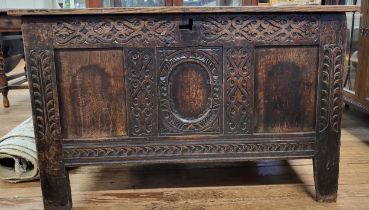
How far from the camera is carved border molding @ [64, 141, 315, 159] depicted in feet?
4.15

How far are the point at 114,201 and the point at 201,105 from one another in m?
0.51

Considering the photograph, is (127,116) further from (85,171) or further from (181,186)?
(85,171)

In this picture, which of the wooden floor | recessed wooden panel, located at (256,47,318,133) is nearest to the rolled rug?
the wooden floor

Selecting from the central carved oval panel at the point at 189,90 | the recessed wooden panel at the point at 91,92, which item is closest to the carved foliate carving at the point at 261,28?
the central carved oval panel at the point at 189,90

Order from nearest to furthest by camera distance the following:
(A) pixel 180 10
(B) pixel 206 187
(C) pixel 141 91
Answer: (A) pixel 180 10 → (C) pixel 141 91 → (B) pixel 206 187

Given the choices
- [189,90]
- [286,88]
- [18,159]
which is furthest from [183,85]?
[18,159]

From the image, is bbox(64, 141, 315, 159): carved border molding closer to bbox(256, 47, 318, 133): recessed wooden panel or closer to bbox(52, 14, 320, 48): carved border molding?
bbox(256, 47, 318, 133): recessed wooden panel

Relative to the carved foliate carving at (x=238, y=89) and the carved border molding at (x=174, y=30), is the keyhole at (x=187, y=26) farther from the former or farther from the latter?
the carved foliate carving at (x=238, y=89)

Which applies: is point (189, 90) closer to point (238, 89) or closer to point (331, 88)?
point (238, 89)

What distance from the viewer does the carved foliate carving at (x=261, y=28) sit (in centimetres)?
119

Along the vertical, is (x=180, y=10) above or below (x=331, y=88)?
above

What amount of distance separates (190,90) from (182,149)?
0.70 feet

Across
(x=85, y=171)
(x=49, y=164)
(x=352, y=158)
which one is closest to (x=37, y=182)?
(x=85, y=171)

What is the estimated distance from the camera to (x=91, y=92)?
4.03 ft
